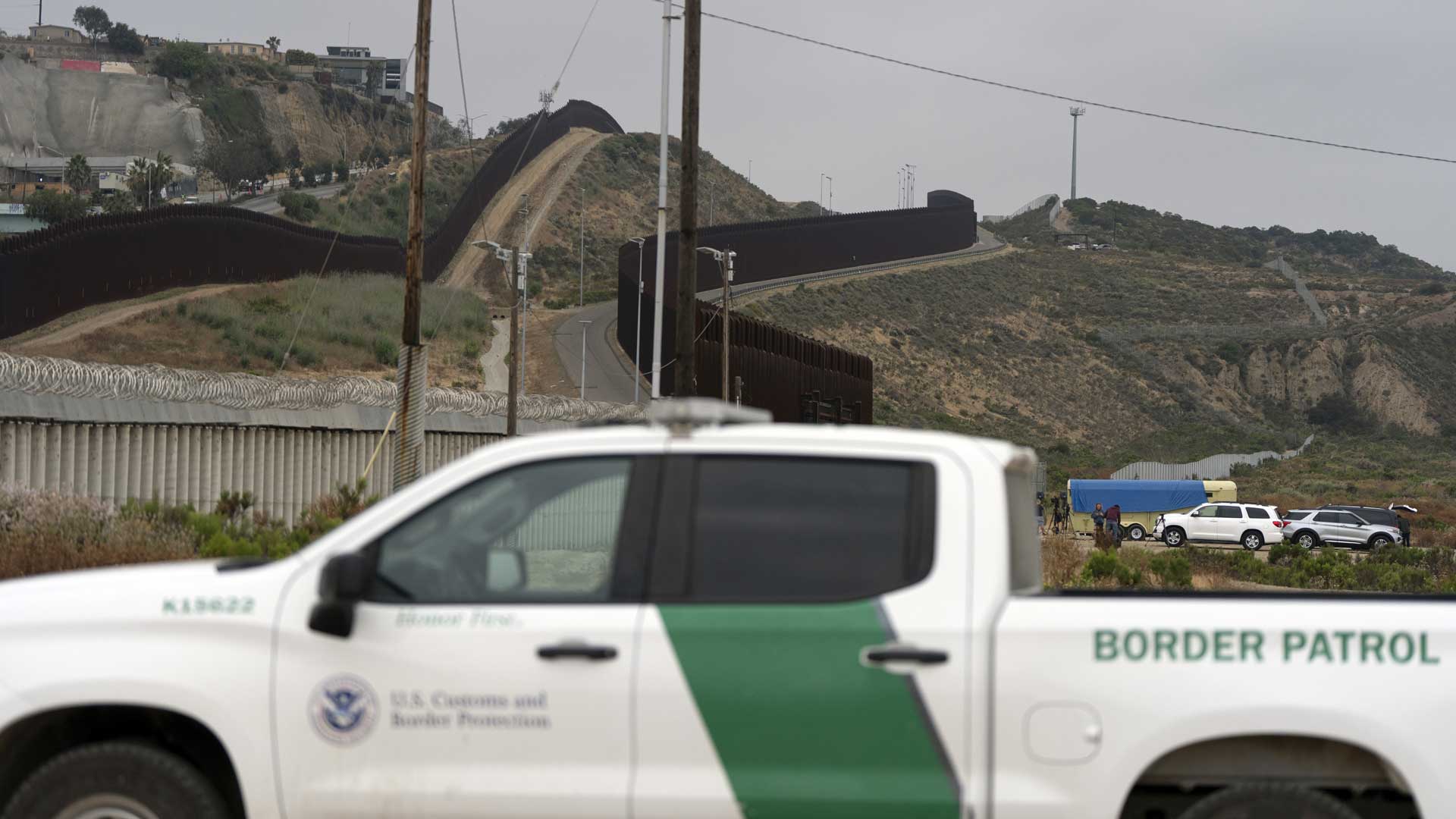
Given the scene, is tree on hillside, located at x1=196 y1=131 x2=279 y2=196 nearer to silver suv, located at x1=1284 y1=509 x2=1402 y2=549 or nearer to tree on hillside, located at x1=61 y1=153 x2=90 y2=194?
tree on hillside, located at x1=61 y1=153 x2=90 y2=194

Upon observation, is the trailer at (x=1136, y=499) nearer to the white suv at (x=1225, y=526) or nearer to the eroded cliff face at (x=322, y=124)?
the white suv at (x=1225, y=526)

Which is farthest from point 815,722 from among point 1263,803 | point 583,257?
point 583,257

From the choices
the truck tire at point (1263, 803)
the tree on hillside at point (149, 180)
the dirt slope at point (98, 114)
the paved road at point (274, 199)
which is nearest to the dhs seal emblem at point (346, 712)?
the truck tire at point (1263, 803)

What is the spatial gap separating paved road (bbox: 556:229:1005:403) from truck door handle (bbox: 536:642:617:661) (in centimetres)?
5507

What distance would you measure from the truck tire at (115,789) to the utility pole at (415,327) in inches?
565

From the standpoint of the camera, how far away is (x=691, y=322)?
19.3 m

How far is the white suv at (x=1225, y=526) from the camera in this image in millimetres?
46906

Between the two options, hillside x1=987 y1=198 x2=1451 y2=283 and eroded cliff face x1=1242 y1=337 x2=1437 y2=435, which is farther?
hillside x1=987 y1=198 x2=1451 y2=283

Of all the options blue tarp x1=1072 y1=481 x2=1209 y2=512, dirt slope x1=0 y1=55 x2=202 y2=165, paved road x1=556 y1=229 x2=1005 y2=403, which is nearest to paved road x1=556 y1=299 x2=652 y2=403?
paved road x1=556 y1=229 x2=1005 y2=403

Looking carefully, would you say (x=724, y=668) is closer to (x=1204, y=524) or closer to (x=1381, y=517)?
(x=1204, y=524)

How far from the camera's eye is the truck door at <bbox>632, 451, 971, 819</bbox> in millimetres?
4855

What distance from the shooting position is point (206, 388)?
20.5 metres

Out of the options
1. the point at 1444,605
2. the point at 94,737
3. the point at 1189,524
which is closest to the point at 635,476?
the point at 94,737

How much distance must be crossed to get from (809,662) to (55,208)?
4340 inches
